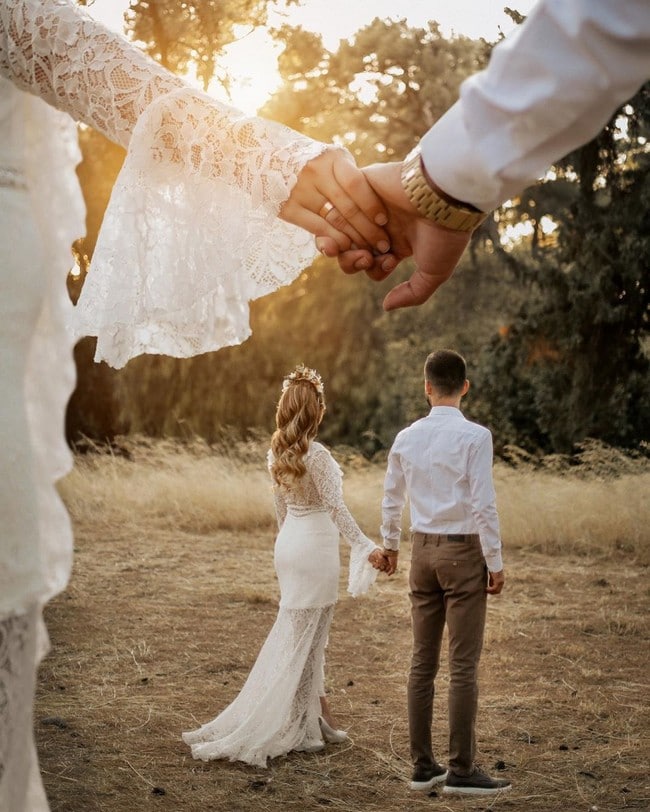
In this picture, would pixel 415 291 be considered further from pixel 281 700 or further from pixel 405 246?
pixel 281 700

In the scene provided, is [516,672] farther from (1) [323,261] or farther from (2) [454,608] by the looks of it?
(1) [323,261]

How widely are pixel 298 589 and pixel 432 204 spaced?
3782 millimetres

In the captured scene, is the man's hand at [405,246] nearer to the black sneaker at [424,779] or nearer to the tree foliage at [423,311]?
the black sneaker at [424,779]

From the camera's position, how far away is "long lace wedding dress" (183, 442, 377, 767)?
5480 mm

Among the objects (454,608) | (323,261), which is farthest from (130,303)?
(323,261)

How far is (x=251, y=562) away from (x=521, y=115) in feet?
33.3

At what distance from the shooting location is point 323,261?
21547 mm

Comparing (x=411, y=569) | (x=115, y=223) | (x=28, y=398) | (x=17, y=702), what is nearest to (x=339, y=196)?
(x=115, y=223)

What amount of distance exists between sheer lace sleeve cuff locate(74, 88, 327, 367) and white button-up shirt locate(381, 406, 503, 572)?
2.55 metres

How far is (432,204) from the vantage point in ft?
6.59

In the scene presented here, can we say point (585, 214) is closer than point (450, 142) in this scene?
No

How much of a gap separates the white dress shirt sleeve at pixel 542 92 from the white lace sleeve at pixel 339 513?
144 inches

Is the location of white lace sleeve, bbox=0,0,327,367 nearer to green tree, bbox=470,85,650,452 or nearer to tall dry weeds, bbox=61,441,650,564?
tall dry weeds, bbox=61,441,650,564

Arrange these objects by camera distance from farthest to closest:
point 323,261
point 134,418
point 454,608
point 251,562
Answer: point 323,261, point 134,418, point 251,562, point 454,608
